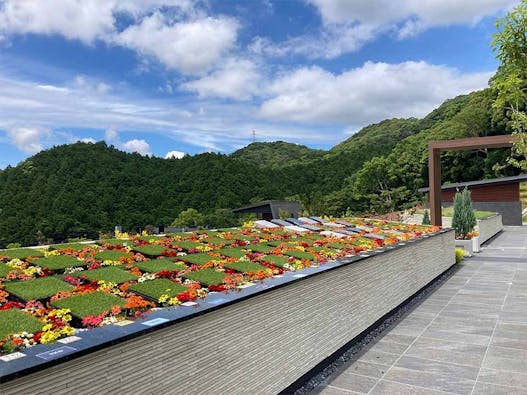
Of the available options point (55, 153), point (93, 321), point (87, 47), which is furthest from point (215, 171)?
point (93, 321)

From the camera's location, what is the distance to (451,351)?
4707mm

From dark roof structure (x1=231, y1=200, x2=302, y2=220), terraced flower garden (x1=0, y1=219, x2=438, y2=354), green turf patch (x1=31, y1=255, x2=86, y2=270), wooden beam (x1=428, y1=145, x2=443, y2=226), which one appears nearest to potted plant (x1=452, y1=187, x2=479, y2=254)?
wooden beam (x1=428, y1=145, x2=443, y2=226)

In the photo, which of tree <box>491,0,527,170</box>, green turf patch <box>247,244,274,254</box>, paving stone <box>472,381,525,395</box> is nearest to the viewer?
paving stone <box>472,381,525,395</box>

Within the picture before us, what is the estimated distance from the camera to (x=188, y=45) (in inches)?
410

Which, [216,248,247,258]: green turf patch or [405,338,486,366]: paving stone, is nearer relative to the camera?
[405,338,486,366]: paving stone

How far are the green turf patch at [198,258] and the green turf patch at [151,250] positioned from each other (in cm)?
37

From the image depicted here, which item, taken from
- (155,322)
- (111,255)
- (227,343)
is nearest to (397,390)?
(227,343)

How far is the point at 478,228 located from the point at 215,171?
86.3 feet

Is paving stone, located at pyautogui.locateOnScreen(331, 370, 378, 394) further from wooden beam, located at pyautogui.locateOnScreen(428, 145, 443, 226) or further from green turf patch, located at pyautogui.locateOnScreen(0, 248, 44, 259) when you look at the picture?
wooden beam, located at pyautogui.locateOnScreen(428, 145, 443, 226)

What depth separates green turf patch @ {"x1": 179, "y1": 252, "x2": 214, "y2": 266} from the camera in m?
4.89

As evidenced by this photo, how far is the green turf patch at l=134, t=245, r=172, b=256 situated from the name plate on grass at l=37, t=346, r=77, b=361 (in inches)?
123

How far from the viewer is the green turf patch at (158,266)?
4340 mm

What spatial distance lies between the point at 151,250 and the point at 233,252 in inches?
43.5

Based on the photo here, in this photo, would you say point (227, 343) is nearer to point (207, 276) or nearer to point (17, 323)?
point (207, 276)
